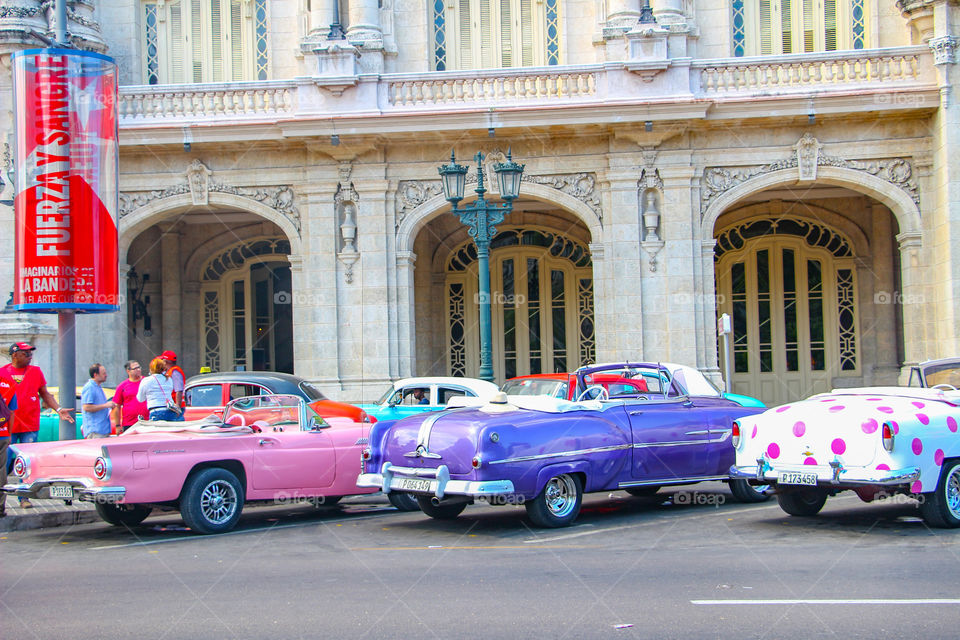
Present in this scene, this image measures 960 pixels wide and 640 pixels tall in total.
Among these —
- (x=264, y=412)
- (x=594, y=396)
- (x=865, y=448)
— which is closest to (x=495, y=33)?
(x=594, y=396)

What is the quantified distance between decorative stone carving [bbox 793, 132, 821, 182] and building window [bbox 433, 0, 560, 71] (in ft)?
17.5

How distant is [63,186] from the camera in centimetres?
1227

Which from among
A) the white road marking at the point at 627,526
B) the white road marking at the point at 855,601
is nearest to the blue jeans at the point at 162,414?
the white road marking at the point at 627,526

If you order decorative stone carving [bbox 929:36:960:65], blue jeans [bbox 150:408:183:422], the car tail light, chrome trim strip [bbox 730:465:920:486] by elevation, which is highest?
decorative stone carving [bbox 929:36:960:65]

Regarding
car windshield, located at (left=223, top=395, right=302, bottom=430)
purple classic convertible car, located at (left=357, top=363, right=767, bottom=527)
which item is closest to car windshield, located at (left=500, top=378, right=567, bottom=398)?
purple classic convertible car, located at (left=357, top=363, right=767, bottom=527)

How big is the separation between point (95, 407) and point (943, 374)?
9.38 m

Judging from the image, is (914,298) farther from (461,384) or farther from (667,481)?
(667,481)

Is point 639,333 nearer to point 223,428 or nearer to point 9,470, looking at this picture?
point 223,428

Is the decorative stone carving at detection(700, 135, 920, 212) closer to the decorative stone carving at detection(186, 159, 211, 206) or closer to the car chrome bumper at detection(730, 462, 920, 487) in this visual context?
the decorative stone carving at detection(186, 159, 211, 206)

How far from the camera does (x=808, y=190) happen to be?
23.2 meters

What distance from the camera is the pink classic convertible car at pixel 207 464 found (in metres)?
9.39

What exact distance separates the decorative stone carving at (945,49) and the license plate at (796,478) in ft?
42.8

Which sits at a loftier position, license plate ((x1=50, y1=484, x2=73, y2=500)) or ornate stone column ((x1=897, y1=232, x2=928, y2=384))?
ornate stone column ((x1=897, y1=232, x2=928, y2=384))

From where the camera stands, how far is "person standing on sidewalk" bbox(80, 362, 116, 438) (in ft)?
41.0
